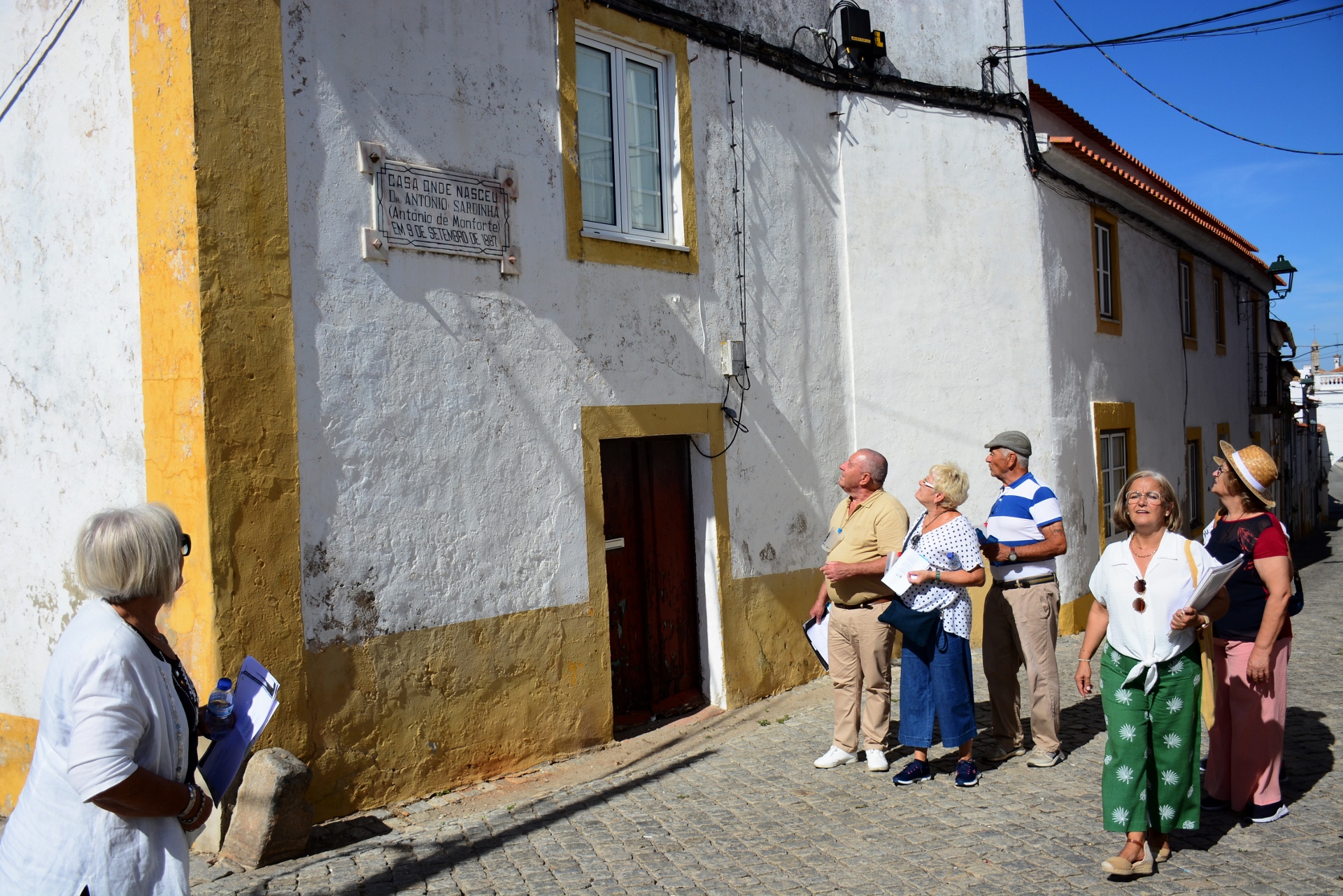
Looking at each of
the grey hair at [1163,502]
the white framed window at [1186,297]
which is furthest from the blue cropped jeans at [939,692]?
the white framed window at [1186,297]

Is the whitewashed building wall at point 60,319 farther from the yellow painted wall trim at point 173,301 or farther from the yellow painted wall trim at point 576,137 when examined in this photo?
the yellow painted wall trim at point 576,137

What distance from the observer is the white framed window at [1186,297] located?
1458 cm

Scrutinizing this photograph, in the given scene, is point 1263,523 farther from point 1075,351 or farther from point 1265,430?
point 1265,430

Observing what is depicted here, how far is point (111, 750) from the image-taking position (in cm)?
229

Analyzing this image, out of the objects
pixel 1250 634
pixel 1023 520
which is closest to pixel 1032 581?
pixel 1023 520

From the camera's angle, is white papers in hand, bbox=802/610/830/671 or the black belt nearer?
the black belt

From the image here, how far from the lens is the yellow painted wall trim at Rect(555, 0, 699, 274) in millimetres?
6426

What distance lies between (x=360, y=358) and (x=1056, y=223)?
7686mm

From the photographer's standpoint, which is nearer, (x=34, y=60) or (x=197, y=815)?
(x=197, y=815)

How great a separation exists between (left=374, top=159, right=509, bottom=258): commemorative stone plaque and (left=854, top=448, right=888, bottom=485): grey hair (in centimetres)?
242

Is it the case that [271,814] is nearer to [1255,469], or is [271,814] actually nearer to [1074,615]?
[1255,469]

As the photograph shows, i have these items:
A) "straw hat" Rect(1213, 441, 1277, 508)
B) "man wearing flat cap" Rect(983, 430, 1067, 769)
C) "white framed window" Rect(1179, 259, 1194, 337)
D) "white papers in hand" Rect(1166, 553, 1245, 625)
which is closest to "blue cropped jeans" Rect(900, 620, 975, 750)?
"man wearing flat cap" Rect(983, 430, 1067, 769)

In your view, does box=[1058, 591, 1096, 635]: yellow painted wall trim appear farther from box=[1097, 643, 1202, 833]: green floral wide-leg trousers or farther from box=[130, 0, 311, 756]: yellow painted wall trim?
box=[130, 0, 311, 756]: yellow painted wall trim

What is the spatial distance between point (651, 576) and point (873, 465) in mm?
2127
